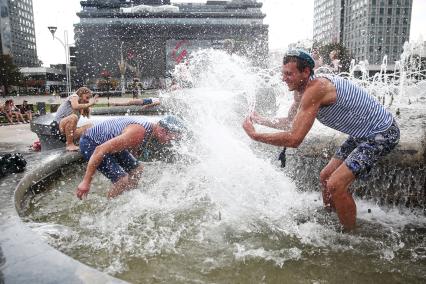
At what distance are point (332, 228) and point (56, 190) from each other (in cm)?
367

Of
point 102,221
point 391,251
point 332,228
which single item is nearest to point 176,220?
point 102,221

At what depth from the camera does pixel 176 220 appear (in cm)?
388

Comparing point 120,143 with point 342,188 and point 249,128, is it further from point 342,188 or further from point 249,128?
point 342,188

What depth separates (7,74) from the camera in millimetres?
61438

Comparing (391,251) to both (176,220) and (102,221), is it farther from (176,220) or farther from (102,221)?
(102,221)

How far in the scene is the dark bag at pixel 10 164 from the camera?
429cm

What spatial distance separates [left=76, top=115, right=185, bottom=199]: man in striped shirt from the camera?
3.69 m

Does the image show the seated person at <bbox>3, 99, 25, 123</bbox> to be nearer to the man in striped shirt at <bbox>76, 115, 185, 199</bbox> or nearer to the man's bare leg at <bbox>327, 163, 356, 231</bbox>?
the man in striped shirt at <bbox>76, 115, 185, 199</bbox>

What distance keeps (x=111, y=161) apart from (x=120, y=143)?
2.24ft

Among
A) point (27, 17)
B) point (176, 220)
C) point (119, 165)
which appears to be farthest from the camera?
point (27, 17)

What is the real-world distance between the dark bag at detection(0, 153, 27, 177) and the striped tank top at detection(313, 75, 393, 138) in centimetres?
366

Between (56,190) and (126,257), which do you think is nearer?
(126,257)

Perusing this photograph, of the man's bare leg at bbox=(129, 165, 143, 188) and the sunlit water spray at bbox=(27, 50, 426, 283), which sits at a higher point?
the man's bare leg at bbox=(129, 165, 143, 188)

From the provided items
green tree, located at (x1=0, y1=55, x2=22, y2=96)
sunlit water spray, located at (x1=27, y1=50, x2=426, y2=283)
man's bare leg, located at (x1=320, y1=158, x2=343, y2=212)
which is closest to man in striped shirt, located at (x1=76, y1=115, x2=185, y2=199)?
sunlit water spray, located at (x1=27, y1=50, x2=426, y2=283)
